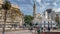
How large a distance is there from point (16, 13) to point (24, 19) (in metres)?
13.1

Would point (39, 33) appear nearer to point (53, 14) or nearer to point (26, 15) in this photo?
point (26, 15)

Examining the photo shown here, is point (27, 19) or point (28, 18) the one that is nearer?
point (27, 19)

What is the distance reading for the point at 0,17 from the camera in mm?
53844

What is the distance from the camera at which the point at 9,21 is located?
178ft

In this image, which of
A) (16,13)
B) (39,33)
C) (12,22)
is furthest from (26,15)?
(39,33)

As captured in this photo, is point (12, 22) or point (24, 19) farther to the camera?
point (24, 19)

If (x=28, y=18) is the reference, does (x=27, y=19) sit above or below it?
below

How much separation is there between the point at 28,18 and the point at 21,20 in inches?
151

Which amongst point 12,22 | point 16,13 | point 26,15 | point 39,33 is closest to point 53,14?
point 26,15

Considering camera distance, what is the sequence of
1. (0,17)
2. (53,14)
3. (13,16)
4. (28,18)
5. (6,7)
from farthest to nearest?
(53,14)
(28,18)
(0,17)
(13,16)
(6,7)

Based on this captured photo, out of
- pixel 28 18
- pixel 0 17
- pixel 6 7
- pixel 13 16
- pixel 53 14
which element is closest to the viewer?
pixel 6 7

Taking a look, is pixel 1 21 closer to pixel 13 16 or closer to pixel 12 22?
pixel 12 22

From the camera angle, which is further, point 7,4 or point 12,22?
point 12,22

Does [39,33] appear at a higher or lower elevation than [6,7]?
lower
